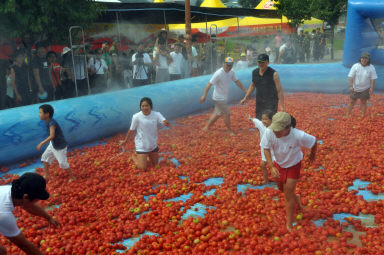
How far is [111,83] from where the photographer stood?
13891 mm

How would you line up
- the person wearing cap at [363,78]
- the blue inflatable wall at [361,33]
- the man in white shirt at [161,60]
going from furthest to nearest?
the blue inflatable wall at [361,33], the man in white shirt at [161,60], the person wearing cap at [363,78]

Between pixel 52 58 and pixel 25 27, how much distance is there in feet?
3.57

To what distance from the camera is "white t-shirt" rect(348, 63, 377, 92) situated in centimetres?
1024

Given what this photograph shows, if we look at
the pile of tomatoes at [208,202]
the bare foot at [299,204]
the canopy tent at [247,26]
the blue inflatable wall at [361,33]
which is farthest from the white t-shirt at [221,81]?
the canopy tent at [247,26]

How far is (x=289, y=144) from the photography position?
4.61m

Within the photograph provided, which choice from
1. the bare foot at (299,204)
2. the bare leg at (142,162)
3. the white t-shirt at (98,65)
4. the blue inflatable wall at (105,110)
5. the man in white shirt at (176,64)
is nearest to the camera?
the bare foot at (299,204)

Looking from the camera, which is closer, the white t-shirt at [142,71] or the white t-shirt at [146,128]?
the white t-shirt at [146,128]

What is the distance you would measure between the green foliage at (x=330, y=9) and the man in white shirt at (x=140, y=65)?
1883 centimetres

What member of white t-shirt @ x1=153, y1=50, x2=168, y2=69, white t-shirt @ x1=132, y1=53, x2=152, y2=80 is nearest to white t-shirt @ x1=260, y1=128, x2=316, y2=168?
white t-shirt @ x1=132, y1=53, x2=152, y2=80

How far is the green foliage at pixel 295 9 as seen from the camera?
1013 inches

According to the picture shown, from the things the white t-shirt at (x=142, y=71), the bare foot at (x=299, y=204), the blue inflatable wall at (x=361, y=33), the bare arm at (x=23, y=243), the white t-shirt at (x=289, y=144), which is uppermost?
the blue inflatable wall at (x=361, y=33)

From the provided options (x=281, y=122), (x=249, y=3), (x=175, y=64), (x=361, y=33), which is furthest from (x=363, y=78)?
(x=249, y=3)

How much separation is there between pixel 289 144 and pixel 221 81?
16.9 ft

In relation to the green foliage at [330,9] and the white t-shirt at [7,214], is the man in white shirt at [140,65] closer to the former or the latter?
the white t-shirt at [7,214]
